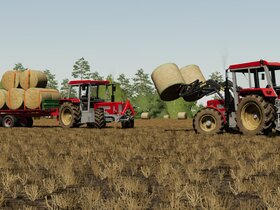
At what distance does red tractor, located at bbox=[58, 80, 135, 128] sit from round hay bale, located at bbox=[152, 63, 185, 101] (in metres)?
3.93

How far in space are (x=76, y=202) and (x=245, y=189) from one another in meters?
1.81

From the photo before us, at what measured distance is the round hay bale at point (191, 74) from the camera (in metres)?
15.5

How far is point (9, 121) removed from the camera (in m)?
21.6

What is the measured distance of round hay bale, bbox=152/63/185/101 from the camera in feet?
48.9

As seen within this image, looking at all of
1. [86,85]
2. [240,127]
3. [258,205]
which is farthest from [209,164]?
[86,85]

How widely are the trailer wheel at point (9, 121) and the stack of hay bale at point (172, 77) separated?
8.72m

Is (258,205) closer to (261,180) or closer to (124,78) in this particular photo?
(261,180)

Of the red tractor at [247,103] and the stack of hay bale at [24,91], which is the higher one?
the stack of hay bale at [24,91]

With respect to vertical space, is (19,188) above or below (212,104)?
below

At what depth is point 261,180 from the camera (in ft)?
17.8

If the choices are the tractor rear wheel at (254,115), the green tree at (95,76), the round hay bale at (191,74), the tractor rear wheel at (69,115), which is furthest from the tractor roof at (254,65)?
the green tree at (95,76)

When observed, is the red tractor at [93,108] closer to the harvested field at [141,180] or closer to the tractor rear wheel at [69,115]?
the tractor rear wheel at [69,115]

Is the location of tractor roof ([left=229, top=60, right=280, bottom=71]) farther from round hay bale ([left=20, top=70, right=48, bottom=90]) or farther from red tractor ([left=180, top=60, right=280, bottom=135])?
round hay bale ([left=20, top=70, right=48, bottom=90])

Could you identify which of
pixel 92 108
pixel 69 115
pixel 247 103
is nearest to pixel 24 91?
pixel 69 115
